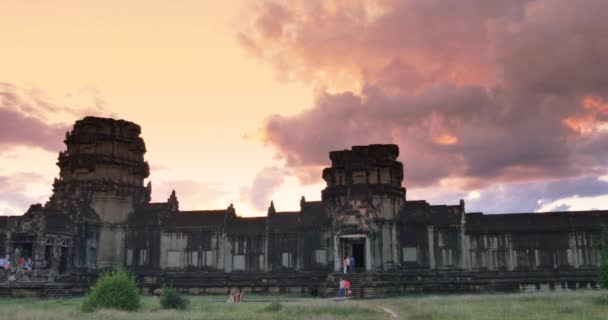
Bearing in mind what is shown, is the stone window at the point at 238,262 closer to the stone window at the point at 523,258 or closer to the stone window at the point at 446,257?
the stone window at the point at 446,257

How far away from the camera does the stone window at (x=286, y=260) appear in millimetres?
56844

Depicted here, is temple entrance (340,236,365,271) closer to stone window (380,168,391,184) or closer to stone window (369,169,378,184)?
stone window (369,169,378,184)

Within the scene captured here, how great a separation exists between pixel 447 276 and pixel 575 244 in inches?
441

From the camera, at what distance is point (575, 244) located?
2076 inches

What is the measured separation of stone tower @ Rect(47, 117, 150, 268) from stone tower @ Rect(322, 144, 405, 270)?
20.9 metres

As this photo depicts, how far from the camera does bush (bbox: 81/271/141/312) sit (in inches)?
1355

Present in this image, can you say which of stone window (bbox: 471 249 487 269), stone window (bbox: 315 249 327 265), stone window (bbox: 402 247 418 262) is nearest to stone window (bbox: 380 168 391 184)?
stone window (bbox: 402 247 418 262)

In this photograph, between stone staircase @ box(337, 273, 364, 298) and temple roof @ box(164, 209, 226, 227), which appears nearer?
stone staircase @ box(337, 273, 364, 298)

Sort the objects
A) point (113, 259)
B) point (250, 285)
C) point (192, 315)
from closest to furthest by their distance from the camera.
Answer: point (192, 315) < point (250, 285) < point (113, 259)

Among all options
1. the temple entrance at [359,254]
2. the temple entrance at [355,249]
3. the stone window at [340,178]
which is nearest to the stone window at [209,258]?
the temple entrance at [355,249]

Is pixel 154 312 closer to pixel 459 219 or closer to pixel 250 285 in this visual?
pixel 250 285

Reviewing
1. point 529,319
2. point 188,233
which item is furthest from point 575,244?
point 188,233

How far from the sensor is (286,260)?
5700 centimetres

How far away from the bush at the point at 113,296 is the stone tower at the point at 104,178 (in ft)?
87.0
